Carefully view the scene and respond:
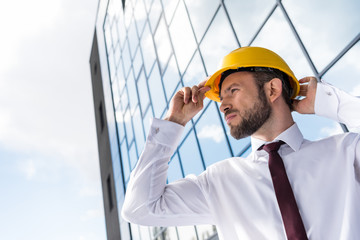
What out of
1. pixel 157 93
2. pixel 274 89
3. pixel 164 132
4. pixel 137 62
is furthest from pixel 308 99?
pixel 137 62

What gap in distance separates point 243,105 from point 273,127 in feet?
0.93

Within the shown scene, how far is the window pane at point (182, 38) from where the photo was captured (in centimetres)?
819

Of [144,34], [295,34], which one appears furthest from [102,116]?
[295,34]

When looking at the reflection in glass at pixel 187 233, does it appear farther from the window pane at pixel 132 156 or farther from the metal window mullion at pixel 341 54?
the metal window mullion at pixel 341 54

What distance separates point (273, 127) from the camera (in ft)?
8.44

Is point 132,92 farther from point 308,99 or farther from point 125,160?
point 308,99

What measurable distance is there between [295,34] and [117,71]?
12.2 meters

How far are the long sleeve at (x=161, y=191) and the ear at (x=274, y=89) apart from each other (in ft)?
2.58

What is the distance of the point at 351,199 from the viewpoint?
1.90 meters

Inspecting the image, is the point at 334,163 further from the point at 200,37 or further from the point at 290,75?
the point at 200,37

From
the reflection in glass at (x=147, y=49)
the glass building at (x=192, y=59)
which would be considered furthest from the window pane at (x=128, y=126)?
the reflection in glass at (x=147, y=49)

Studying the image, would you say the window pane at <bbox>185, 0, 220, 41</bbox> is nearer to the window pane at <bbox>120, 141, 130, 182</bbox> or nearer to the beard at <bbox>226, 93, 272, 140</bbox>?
the beard at <bbox>226, 93, 272, 140</bbox>

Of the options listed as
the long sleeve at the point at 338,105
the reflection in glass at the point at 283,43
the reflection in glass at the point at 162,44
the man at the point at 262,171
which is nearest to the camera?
the man at the point at 262,171

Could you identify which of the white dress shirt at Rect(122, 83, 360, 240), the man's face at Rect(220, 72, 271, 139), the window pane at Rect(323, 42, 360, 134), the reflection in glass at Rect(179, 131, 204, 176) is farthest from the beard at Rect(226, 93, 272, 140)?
the reflection in glass at Rect(179, 131, 204, 176)
